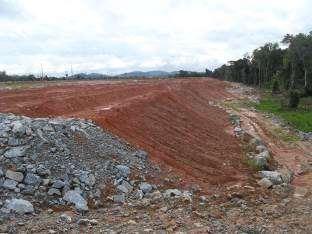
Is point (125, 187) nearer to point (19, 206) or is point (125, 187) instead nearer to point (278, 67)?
point (19, 206)

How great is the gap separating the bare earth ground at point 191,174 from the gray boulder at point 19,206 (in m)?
0.32

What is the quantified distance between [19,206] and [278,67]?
74.2 meters

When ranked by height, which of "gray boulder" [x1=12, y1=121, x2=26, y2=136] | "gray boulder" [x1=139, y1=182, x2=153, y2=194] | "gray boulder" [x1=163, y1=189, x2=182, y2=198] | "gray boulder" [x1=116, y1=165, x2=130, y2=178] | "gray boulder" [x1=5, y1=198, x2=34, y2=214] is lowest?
"gray boulder" [x1=163, y1=189, x2=182, y2=198]

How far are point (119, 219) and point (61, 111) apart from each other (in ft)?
31.1

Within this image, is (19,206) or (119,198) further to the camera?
(119,198)

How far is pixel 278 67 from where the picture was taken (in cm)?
8231

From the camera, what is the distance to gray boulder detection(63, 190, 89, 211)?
1334 cm

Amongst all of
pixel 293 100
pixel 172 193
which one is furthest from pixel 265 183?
pixel 293 100

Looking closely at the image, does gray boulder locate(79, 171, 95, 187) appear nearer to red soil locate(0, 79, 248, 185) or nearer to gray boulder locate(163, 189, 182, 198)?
gray boulder locate(163, 189, 182, 198)

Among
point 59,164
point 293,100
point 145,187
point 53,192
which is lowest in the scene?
point 145,187

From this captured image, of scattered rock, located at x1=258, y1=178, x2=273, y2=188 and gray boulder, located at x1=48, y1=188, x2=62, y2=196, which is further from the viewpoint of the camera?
scattered rock, located at x1=258, y1=178, x2=273, y2=188

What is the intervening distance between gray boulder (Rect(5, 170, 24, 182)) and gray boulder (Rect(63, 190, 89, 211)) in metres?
1.31

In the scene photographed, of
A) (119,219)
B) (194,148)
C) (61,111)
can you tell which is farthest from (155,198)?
(61,111)

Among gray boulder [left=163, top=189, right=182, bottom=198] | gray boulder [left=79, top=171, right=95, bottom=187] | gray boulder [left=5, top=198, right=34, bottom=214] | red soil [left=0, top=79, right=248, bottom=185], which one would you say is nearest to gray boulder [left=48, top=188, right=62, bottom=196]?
gray boulder [left=5, top=198, right=34, bottom=214]
